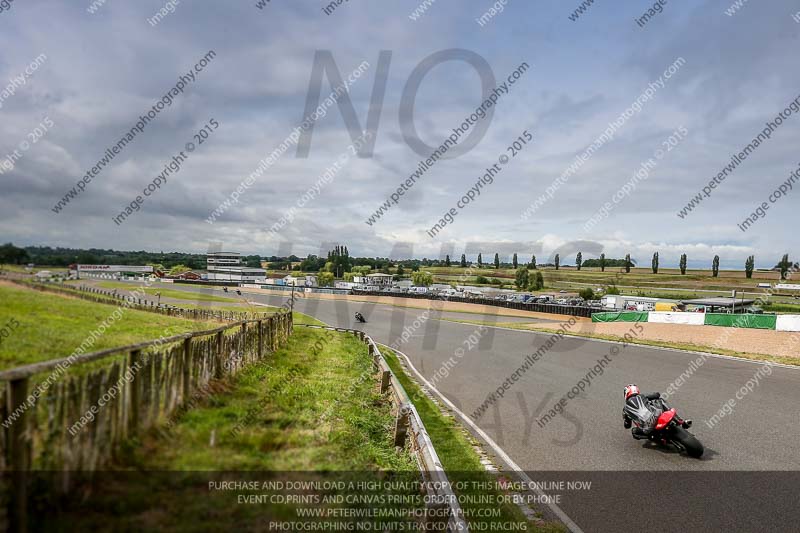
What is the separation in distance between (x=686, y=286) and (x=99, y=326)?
132m

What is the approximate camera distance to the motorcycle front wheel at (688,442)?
28.7ft

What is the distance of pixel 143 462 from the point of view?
4.50 m

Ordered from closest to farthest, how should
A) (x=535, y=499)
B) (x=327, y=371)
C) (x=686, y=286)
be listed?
(x=535, y=499)
(x=327, y=371)
(x=686, y=286)

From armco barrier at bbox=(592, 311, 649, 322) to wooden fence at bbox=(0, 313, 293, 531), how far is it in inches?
1585

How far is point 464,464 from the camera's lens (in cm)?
846

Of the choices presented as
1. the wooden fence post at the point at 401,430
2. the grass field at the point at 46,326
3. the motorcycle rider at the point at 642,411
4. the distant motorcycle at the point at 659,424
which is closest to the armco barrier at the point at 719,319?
the motorcycle rider at the point at 642,411

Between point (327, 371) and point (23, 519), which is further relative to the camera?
point (327, 371)

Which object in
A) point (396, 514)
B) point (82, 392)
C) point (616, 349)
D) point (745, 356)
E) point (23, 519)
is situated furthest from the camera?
point (616, 349)

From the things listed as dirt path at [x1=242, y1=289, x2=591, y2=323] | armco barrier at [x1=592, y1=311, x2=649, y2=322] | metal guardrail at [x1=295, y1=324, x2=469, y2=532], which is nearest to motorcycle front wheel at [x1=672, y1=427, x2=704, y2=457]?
metal guardrail at [x1=295, y1=324, x2=469, y2=532]

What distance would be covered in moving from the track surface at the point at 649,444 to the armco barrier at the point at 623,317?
19.0m

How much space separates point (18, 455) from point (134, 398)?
1377 mm

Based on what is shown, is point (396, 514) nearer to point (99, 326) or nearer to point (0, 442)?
point (0, 442)

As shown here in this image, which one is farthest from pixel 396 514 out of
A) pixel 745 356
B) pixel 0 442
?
pixel 745 356

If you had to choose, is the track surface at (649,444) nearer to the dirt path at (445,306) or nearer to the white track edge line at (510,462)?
the white track edge line at (510,462)
